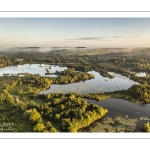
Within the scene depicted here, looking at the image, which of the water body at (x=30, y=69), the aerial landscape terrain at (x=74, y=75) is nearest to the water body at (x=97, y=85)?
the aerial landscape terrain at (x=74, y=75)

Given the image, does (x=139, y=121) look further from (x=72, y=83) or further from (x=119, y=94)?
Result: (x=72, y=83)

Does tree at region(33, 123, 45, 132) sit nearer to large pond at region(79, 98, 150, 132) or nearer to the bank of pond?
the bank of pond

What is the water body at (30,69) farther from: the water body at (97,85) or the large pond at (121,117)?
the large pond at (121,117)

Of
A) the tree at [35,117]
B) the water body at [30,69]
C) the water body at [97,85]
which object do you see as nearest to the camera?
the tree at [35,117]

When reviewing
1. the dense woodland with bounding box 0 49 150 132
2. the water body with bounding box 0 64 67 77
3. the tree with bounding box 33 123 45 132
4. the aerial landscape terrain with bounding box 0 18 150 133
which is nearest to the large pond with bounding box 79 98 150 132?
the aerial landscape terrain with bounding box 0 18 150 133
